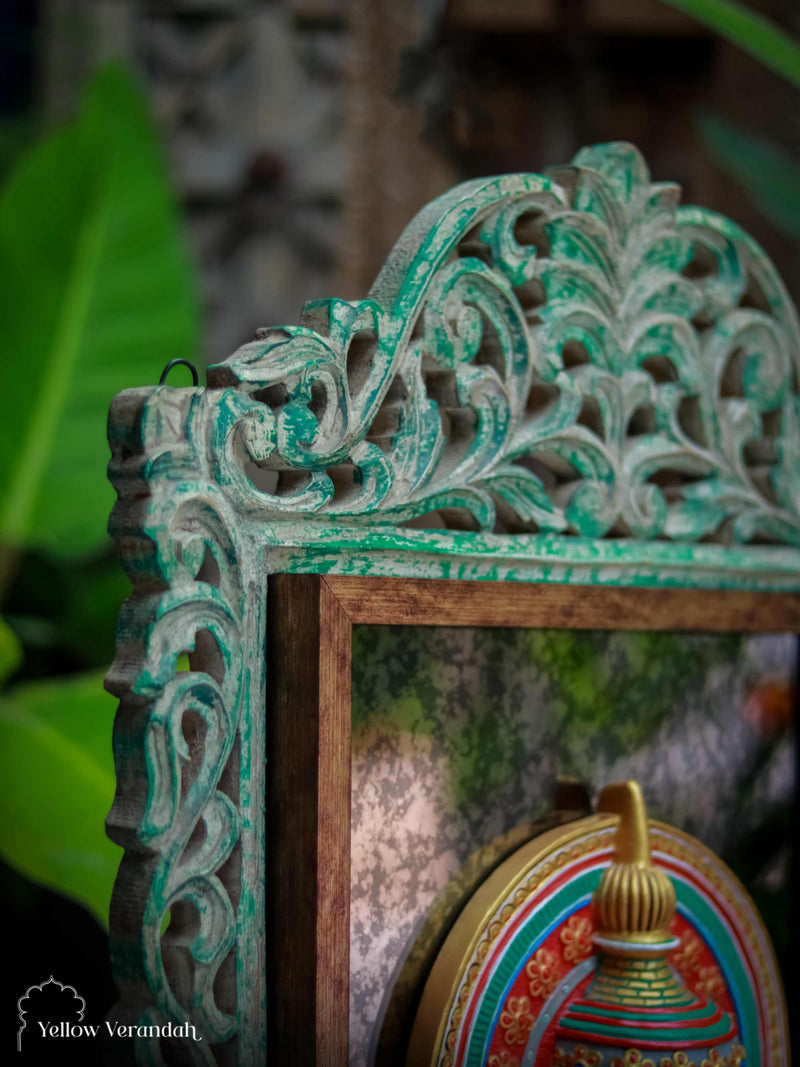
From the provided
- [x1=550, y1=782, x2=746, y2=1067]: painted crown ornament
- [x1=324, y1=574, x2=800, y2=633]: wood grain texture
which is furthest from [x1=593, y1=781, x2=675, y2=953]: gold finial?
[x1=324, y1=574, x2=800, y2=633]: wood grain texture

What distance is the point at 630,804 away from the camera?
760 millimetres

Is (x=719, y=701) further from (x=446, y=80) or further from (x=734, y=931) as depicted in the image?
(x=446, y=80)

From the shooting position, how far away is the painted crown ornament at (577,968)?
696 millimetres

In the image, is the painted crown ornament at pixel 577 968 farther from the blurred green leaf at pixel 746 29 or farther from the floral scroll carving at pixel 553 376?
the blurred green leaf at pixel 746 29

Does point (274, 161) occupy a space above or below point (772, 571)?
above

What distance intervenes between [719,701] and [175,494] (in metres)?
0.49

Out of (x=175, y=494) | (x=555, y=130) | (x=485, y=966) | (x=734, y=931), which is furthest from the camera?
(x=555, y=130)

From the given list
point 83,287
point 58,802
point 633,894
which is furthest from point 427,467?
point 83,287

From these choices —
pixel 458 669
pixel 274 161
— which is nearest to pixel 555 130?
pixel 274 161

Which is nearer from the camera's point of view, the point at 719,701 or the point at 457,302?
the point at 457,302

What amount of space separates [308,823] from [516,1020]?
20 cm

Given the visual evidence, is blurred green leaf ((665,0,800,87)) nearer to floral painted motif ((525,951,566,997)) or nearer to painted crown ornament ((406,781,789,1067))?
painted crown ornament ((406,781,789,1067))

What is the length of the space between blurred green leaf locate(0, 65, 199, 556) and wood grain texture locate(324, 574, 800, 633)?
788mm

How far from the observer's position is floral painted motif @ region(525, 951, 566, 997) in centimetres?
73
